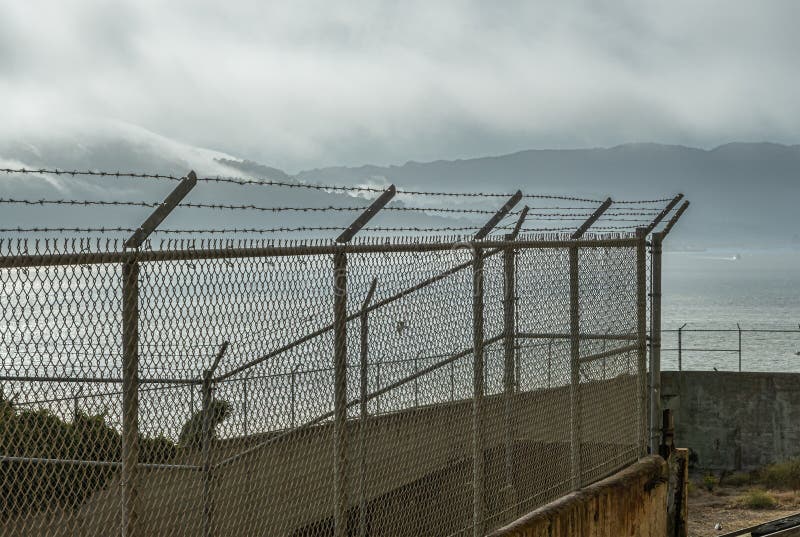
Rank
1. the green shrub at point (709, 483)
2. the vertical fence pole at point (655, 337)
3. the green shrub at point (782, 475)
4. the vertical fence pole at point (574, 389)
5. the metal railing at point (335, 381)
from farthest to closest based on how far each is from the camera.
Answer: the green shrub at point (709, 483)
the green shrub at point (782, 475)
the vertical fence pole at point (655, 337)
the vertical fence pole at point (574, 389)
the metal railing at point (335, 381)

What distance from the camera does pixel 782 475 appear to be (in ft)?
74.7

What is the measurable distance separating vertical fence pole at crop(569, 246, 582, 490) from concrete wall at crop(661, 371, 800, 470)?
608 inches

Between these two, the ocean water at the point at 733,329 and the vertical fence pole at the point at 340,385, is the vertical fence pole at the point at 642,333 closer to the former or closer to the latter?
the vertical fence pole at the point at 340,385

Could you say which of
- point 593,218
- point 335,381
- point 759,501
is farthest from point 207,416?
point 759,501

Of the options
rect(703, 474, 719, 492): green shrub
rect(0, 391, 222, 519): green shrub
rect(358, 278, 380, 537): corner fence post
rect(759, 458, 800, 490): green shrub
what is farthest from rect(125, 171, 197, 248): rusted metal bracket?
rect(759, 458, 800, 490): green shrub

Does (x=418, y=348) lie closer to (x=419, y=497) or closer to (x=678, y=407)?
(x=419, y=497)

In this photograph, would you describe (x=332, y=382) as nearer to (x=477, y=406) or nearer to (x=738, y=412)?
(x=477, y=406)

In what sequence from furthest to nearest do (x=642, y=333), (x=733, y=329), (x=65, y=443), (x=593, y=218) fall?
1. (x=733, y=329)
2. (x=642, y=333)
3. (x=593, y=218)
4. (x=65, y=443)

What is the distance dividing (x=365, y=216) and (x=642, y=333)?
5.28 meters

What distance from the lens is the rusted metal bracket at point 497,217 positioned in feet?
24.0

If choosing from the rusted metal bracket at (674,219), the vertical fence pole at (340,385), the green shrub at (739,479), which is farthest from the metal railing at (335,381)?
the green shrub at (739,479)

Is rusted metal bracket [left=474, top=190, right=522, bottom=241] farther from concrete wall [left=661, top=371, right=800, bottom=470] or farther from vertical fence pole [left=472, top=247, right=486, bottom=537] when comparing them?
concrete wall [left=661, top=371, right=800, bottom=470]

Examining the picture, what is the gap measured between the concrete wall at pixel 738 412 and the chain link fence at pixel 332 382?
1377 cm

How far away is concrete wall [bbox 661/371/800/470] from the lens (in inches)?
911
